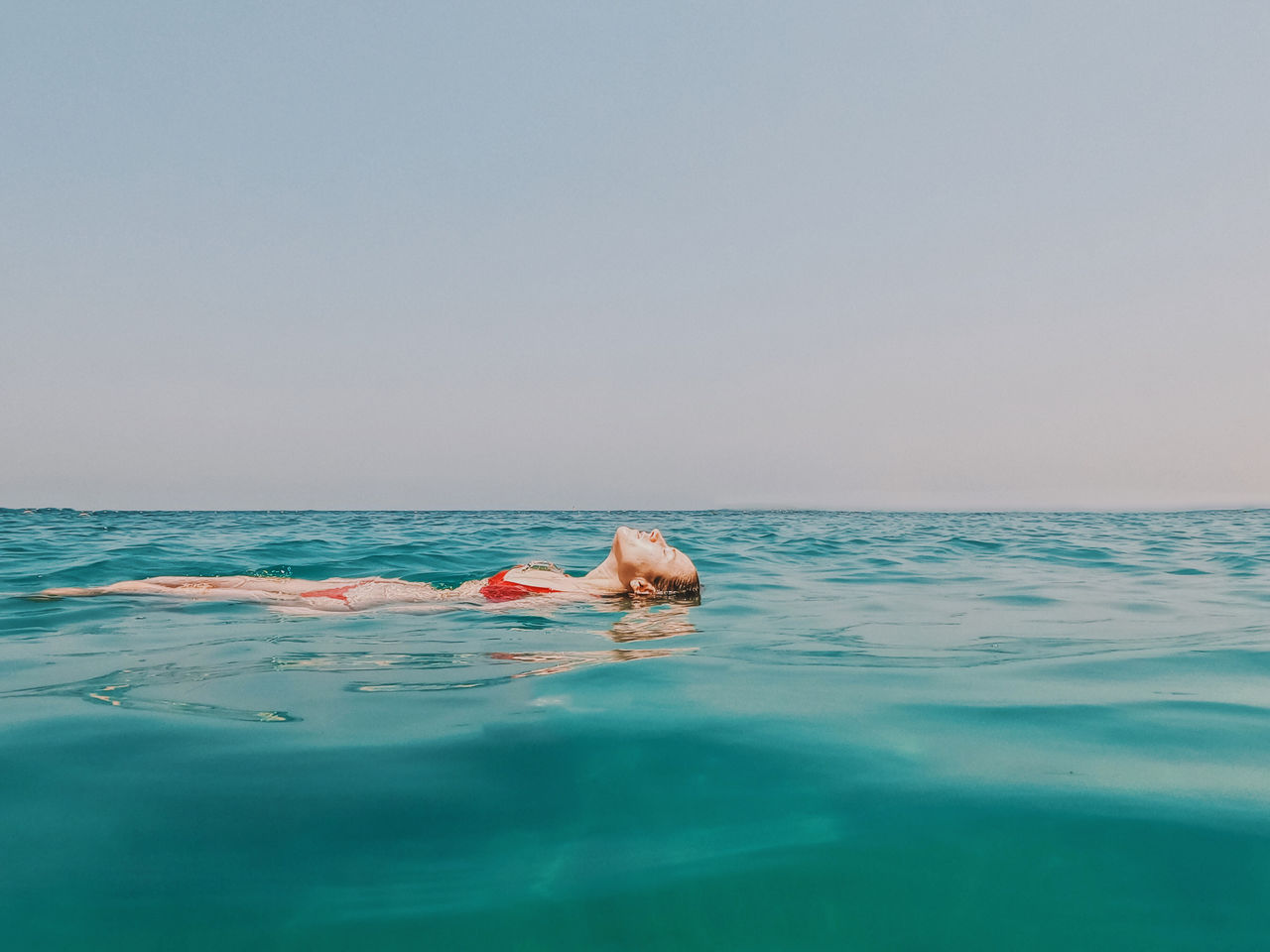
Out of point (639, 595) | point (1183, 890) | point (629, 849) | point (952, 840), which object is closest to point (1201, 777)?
point (1183, 890)

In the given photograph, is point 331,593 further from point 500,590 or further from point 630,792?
point 630,792

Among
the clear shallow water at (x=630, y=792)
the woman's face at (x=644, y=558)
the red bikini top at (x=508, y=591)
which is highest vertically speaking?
the woman's face at (x=644, y=558)

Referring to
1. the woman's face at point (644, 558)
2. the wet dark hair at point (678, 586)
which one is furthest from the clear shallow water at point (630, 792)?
the wet dark hair at point (678, 586)

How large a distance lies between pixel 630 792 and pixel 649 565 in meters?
5.20

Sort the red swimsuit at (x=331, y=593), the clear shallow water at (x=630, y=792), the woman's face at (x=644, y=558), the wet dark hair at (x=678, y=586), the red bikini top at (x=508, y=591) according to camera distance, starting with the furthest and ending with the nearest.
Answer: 1. the wet dark hair at (x=678, y=586)
2. the woman's face at (x=644, y=558)
3. the red bikini top at (x=508, y=591)
4. the red swimsuit at (x=331, y=593)
5. the clear shallow water at (x=630, y=792)

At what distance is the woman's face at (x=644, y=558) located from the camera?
25.1 feet

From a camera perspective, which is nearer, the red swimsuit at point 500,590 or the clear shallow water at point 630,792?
the clear shallow water at point 630,792

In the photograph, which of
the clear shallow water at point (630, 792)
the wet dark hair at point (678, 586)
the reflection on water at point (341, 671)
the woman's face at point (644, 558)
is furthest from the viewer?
the wet dark hair at point (678, 586)

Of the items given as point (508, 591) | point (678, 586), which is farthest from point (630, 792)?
point (678, 586)

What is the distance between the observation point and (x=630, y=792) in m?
2.54

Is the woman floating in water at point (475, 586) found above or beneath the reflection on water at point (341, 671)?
above

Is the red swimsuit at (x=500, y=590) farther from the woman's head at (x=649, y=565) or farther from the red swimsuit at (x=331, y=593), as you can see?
the woman's head at (x=649, y=565)

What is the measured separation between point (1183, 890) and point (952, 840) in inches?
22.1

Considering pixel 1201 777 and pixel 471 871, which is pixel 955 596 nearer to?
pixel 1201 777
